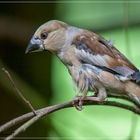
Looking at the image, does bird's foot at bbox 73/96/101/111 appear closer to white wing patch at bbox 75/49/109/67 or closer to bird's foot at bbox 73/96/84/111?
bird's foot at bbox 73/96/84/111

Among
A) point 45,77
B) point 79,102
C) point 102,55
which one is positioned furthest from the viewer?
point 45,77

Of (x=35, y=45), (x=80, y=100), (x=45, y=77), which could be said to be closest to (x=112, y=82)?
(x=80, y=100)

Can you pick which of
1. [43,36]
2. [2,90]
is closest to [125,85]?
[43,36]

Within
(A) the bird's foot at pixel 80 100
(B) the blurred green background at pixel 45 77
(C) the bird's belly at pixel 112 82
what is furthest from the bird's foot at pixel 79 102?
(B) the blurred green background at pixel 45 77

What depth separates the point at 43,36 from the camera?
2.13 m

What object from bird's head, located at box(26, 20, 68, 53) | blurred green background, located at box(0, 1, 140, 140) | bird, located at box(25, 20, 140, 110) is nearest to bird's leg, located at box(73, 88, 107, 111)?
bird, located at box(25, 20, 140, 110)

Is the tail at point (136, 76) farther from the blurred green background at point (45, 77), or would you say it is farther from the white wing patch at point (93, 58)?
the blurred green background at point (45, 77)

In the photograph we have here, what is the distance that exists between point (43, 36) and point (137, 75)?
14.2 inches

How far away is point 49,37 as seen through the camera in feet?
7.06

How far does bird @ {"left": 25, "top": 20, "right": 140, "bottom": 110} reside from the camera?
83.5 inches

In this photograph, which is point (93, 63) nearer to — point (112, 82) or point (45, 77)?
point (112, 82)

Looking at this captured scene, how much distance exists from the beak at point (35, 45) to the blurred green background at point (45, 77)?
54cm

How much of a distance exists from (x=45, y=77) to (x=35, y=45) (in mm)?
841

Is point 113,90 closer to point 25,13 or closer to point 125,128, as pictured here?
point 25,13
